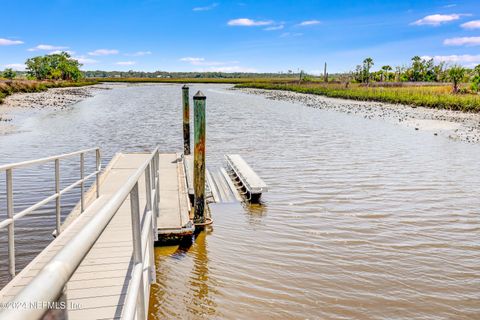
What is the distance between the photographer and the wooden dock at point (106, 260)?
3.94m

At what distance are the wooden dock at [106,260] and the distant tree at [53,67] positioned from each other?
127 meters

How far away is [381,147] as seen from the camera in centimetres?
1964

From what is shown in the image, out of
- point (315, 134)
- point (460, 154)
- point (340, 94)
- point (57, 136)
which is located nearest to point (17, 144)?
point (57, 136)

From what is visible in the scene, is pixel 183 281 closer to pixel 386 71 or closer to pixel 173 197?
pixel 173 197

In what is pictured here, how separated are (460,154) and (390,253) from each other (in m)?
12.2

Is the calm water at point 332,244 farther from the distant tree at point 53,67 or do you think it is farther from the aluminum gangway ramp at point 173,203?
the distant tree at point 53,67

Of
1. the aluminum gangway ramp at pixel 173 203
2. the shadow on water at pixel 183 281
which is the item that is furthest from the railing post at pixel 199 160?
the shadow on water at pixel 183 281

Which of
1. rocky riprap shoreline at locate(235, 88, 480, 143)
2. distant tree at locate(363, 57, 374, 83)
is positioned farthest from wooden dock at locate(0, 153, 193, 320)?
distant tree at locate(363, 57, 374, 83)

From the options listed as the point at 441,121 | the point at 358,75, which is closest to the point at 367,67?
the point at 358,75

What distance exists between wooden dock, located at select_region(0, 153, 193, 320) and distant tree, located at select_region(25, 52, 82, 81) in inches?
4982

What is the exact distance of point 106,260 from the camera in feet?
17.3

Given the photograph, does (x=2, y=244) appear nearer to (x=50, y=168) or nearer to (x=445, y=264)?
(x=50, y=168)

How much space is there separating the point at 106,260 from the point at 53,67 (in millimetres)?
144819

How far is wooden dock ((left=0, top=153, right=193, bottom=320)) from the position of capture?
3.94 metres
